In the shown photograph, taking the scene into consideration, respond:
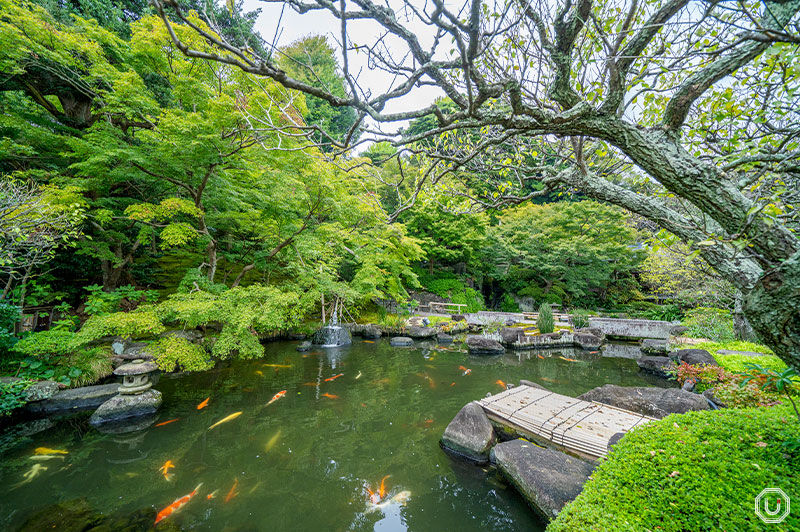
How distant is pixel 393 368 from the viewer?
8.09m

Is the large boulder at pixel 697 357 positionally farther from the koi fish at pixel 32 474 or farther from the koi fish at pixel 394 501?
the koi fish at pixel 32 474

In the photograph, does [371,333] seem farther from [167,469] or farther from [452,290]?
[167,469]

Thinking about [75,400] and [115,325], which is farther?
[115,325]

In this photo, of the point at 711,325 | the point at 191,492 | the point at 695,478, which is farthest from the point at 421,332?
the point at 695,478

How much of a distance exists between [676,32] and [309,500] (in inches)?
236

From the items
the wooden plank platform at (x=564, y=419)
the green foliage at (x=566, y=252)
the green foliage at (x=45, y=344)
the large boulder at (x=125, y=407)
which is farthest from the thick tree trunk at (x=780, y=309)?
the green foliage at (x=566, y=252)

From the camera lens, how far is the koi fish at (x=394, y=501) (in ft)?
10.8

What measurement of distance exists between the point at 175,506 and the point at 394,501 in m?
2.41

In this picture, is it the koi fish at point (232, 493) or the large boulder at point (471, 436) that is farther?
the large boulder at point (471, 436)

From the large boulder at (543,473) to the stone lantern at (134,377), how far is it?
603 centimetres

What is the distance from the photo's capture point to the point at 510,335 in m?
10.8

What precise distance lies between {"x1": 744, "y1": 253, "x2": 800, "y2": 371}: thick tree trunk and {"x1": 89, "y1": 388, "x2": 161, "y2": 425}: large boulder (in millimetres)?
7648

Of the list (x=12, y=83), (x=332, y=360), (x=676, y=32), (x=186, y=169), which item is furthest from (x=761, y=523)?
(x=12, y=83)

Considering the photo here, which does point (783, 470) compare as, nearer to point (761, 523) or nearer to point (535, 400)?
point (761, 523)
